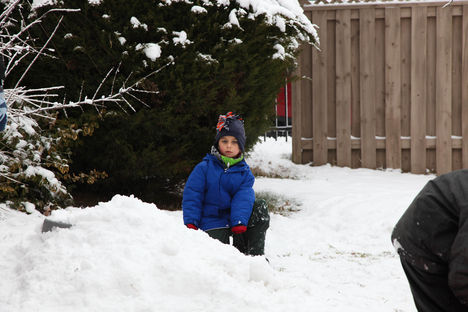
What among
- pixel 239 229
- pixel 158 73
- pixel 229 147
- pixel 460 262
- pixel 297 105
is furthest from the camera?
pixel 297 105

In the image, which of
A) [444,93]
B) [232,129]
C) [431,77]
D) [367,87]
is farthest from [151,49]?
[444,93]

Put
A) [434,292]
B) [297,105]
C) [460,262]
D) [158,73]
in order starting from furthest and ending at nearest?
[297,105] < [158,73] < [434,292] < [460,262]

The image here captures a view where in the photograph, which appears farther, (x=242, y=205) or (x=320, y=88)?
(x=320, y=88)

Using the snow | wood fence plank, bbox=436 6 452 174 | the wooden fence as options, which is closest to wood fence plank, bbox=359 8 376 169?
the wooden fence

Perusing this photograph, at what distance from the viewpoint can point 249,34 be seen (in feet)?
20.0

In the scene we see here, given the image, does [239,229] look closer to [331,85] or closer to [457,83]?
[331,85]

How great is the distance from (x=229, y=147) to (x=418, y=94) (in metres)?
5.38

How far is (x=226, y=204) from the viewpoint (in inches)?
179

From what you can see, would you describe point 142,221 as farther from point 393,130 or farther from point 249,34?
point 393,130

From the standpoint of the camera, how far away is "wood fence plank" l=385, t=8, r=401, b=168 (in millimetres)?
9125

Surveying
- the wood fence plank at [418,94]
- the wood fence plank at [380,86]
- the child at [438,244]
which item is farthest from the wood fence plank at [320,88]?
the child at [438,244]

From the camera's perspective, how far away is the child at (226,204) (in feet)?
14.7

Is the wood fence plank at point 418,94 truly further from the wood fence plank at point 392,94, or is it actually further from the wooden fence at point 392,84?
the wood fence plank at point 392,94

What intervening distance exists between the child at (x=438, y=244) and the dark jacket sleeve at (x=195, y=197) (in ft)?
8.33
